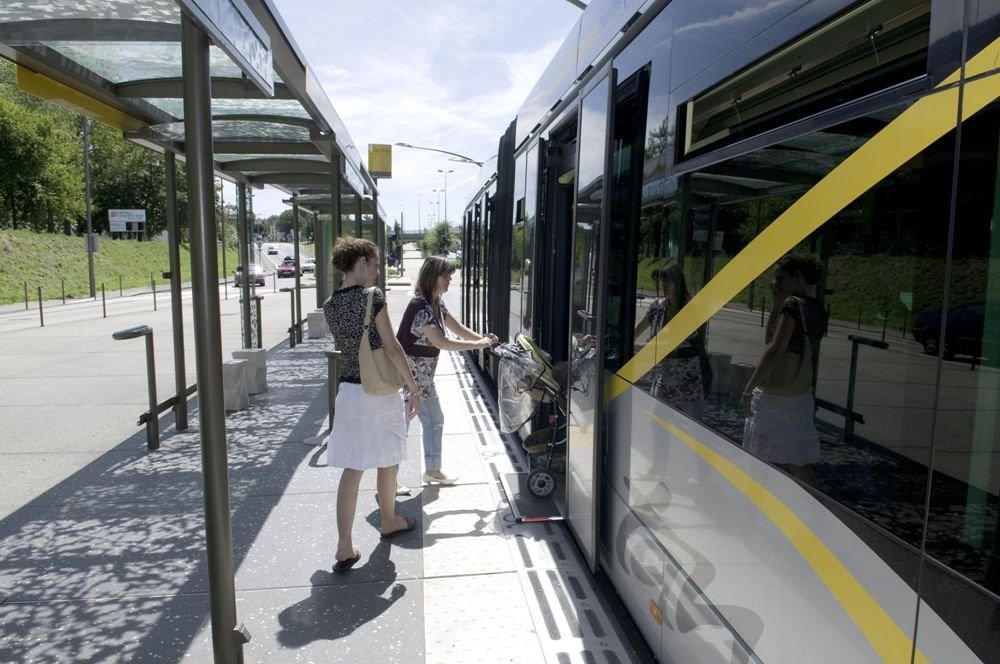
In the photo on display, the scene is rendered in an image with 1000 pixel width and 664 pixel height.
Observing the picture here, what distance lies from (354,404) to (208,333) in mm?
1379

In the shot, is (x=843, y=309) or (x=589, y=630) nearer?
(x=843, y=309)

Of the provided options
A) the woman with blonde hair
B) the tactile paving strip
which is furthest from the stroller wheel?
the woman with blonde hair

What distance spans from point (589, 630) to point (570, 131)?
315 centimetres

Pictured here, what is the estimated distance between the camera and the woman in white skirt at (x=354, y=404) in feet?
13.2

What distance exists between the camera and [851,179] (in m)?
1.65

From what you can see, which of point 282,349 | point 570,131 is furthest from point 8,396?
point 570,131

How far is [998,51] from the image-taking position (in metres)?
1.25

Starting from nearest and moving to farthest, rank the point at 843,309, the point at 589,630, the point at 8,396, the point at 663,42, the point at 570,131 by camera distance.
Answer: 1. the point at 843,309
2. the point at 663,42
3. the point at 589,630
4. the point at 570,131
5. the point at 8,396

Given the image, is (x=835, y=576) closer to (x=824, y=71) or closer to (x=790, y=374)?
(x=790, y=374)

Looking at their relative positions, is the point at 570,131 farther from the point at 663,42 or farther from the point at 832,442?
the point at 832,442

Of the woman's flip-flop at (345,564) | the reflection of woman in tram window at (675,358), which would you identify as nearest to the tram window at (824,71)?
the reflection of woman in tram window at (675,358)

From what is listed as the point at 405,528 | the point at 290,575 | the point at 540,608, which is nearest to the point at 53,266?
the point at 405,528

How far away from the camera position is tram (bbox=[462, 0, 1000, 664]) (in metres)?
1.33

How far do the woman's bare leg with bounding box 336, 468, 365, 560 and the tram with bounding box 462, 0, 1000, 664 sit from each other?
1381mm
